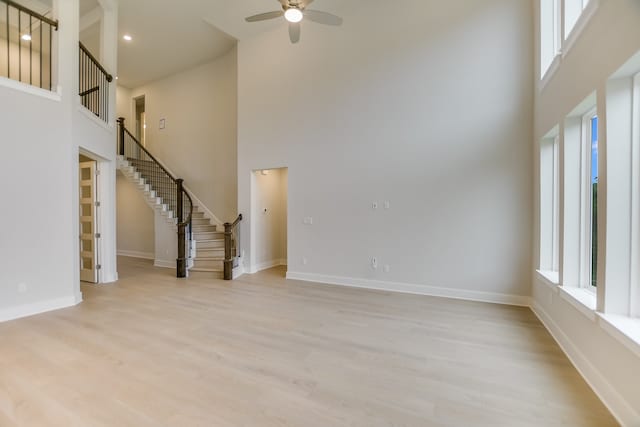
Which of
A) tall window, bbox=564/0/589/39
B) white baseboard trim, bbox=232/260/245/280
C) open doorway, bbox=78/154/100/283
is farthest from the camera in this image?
white baseboard trim, bbox=232/260/245/280

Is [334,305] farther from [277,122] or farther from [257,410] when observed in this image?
[277,122]

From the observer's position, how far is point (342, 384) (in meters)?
2.30

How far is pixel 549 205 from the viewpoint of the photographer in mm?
3801

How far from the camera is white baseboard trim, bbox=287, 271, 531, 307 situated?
171 inches

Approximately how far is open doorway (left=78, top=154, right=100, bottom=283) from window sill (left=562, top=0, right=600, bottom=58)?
705cm

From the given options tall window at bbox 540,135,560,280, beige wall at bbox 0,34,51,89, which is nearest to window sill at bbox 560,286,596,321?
tall window at bbox 540,135,560,280

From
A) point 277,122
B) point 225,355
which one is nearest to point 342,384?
point 225,355

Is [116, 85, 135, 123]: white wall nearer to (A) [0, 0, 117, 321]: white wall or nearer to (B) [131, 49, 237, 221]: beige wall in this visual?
(B) [131, 49, 237, 221]: beige wall

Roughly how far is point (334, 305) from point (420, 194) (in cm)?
227

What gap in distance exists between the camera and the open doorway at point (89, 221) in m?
5.47

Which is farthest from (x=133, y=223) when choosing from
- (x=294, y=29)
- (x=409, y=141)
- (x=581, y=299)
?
(x=581, y=299)

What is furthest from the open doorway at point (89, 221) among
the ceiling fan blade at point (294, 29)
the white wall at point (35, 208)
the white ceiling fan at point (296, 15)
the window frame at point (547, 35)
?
the window frame at point (547, 35)

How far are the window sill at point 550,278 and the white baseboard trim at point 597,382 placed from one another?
40cm

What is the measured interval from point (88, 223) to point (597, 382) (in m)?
7.35
